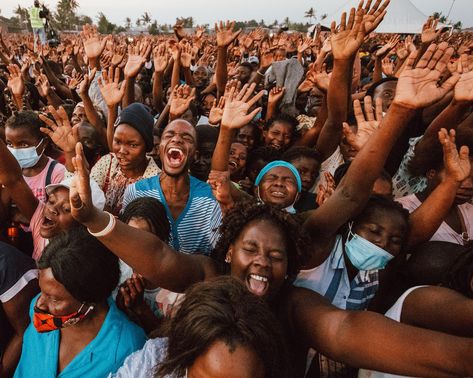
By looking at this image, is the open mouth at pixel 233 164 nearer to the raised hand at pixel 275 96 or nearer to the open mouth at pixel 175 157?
the open mouth at pixel 175 157

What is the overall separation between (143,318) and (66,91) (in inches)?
→ 196

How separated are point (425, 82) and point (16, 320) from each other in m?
2.36

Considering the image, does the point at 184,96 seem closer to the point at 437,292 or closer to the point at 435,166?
the point at 435,166

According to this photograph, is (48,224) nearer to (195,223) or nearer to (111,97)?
(195,223)

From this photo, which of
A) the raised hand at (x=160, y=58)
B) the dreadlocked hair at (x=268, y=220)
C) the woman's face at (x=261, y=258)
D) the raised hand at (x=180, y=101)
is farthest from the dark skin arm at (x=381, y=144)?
the raised hand at (x=160, y=58)

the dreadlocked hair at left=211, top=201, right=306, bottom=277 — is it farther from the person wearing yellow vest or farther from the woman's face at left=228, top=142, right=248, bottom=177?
the person wearing yellow vest

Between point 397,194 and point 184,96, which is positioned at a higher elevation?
point 184,96

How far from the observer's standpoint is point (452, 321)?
130 centimetres

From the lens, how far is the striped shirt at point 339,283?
1956 mm

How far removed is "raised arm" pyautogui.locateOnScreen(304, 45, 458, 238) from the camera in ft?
5.65

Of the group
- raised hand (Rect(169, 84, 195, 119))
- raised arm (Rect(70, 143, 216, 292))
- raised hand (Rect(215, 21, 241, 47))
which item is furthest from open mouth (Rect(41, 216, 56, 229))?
raised hand (Rect(215, 21, 241, 47))

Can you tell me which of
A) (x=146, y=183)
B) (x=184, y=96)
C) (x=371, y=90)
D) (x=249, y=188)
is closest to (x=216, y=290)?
(x=146, y=183)

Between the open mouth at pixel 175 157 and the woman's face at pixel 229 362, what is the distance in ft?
5.15

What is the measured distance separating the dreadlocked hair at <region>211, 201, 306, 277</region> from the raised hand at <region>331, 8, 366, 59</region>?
1.35 meters
